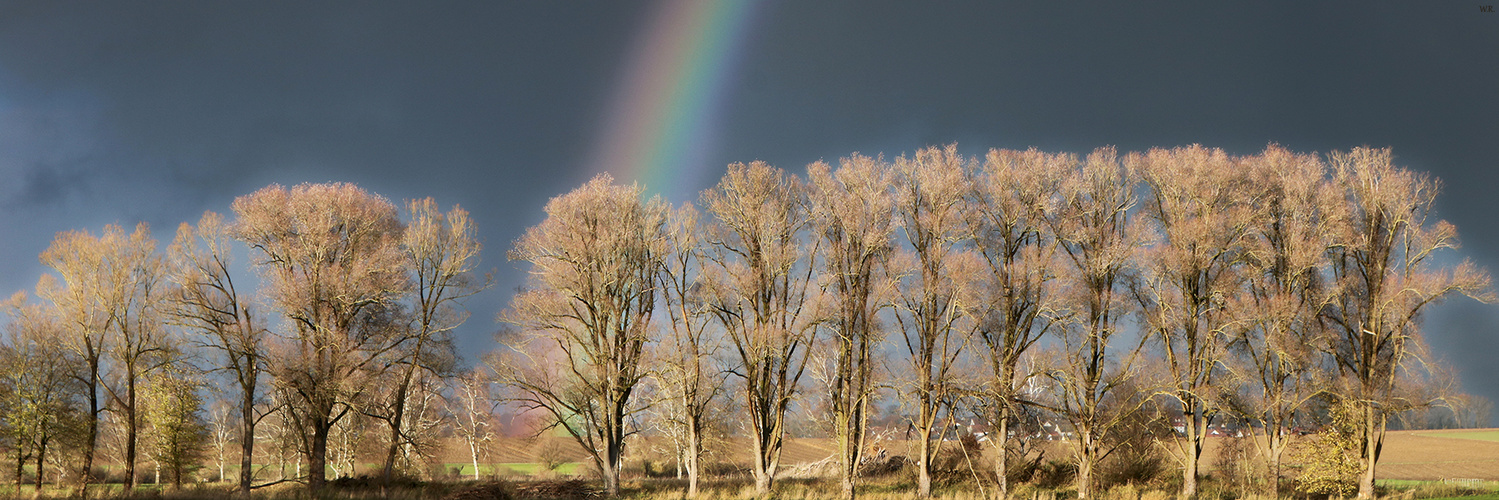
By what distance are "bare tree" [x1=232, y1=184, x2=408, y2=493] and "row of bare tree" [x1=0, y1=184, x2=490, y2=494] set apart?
45 millimetres

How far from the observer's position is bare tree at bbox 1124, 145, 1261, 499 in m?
26.7

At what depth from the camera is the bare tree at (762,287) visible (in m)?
26.2

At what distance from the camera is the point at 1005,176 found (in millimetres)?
26578

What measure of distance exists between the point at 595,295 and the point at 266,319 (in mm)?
11848

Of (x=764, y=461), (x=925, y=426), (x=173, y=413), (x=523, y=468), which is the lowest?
(x=523, y=468)

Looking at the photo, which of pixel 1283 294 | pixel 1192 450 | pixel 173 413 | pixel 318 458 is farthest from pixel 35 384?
pixel 1283 294

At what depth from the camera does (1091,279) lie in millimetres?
26641

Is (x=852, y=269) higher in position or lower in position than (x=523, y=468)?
higher

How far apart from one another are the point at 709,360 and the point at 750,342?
7.17 ft

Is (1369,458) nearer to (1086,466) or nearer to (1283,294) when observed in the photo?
(1283,294)

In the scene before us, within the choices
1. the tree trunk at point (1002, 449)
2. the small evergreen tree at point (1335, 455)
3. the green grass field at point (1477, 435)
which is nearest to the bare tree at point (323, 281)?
the tree trunk at point (1002, 449)

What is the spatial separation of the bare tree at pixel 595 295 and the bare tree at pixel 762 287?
2321mm

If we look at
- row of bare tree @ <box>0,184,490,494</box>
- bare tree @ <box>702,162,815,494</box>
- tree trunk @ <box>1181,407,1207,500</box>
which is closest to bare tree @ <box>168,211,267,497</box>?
row of bare tree @ <box>0,184,490,494</box>

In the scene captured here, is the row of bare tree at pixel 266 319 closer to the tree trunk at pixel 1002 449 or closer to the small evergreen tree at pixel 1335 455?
the tree trunk at pixel 1002 449
